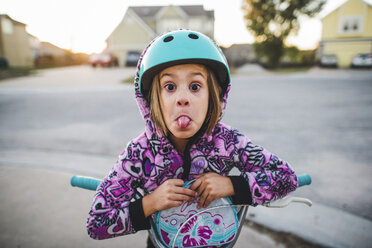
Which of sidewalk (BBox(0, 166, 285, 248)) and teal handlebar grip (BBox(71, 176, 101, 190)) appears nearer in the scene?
teal handlebar grip (BBox(71, 176, 101, 190))

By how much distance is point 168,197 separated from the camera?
1.18 metres

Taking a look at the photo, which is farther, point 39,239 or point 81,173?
point 81,173

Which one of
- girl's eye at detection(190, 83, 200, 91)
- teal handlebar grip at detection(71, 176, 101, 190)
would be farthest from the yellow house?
teal handlebar grip at detection(71, 176, 101, 190)

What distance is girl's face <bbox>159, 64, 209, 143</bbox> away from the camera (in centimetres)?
120

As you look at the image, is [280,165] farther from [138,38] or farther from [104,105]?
[138,38]

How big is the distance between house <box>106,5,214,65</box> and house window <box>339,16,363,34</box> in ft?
47.3

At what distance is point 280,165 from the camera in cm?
135

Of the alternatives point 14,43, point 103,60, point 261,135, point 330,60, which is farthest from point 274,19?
point 14,43

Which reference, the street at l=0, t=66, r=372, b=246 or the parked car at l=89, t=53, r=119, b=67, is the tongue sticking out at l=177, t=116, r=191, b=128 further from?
the parked car at l=89, t=53, r=119, b=67

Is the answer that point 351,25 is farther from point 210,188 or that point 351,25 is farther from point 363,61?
point 210,188

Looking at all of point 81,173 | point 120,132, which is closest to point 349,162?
point 81,173

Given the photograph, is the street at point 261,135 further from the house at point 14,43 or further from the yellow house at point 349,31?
the house at point 14,43

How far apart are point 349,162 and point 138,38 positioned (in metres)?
32.8

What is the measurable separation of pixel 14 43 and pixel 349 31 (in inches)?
1617
